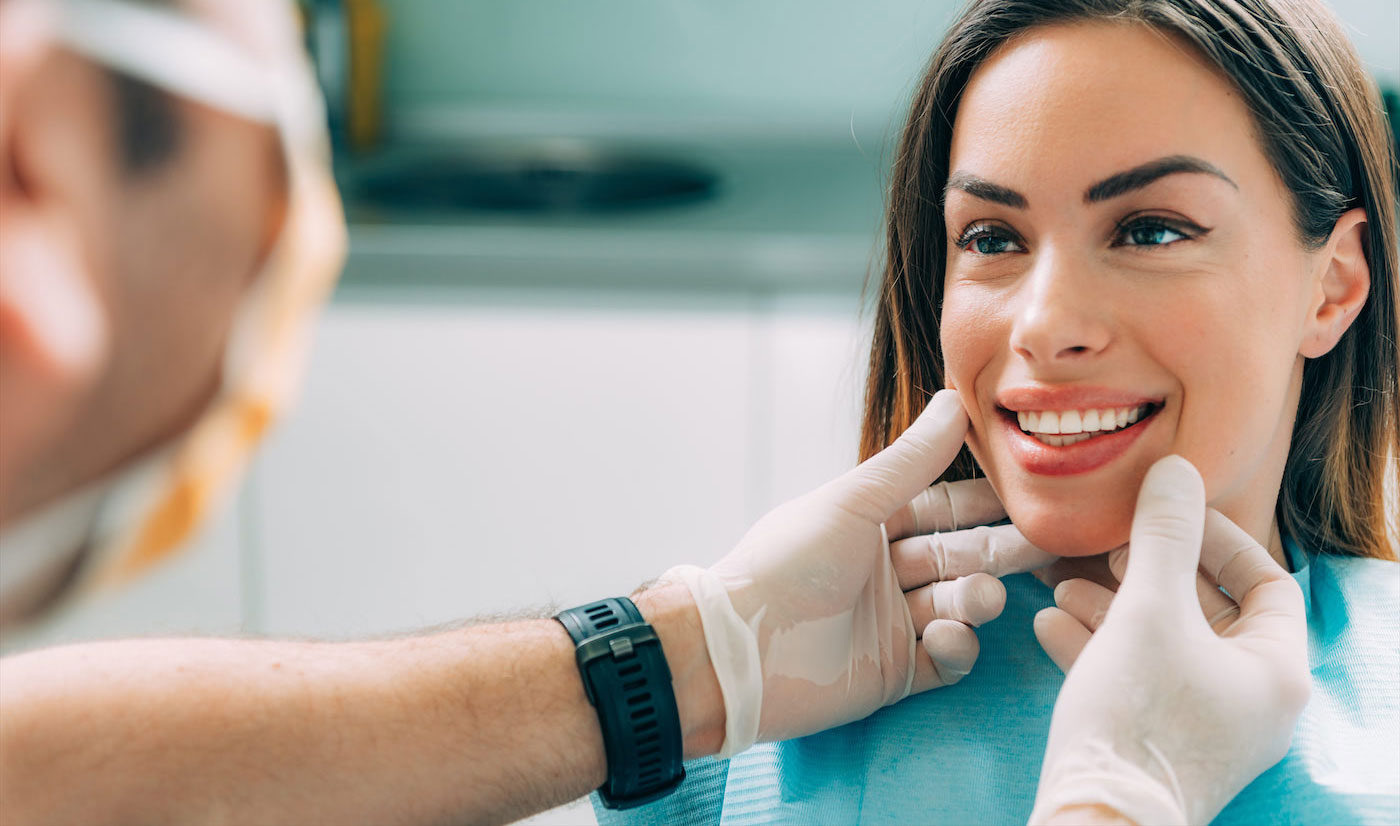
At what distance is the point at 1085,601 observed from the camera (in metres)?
1.01

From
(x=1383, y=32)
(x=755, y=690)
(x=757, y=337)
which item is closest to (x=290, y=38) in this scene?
(x=755, y=690)

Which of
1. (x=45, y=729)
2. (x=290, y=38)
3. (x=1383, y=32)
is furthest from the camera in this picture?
(x=1383, y=32)

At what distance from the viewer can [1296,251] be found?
101cm

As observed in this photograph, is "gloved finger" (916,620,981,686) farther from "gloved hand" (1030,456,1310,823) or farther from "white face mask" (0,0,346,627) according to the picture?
"white face mask" (0,0,346,627)

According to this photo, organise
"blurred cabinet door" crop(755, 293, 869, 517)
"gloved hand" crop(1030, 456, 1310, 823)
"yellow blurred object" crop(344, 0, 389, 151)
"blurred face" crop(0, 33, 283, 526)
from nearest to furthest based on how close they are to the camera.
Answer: "blurred face" crop(0, 33, 283, 526) → "gloved hand" crop(1030, 456, 1310, 823) → "blurred cabinet door" crop(755, 293, 869, 517) → "yellow blurred object" crop(344, 0, 389, 151)

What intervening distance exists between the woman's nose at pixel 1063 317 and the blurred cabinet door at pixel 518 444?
3.30 feet

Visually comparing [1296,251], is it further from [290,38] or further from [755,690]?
[290,38]

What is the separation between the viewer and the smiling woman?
964mm

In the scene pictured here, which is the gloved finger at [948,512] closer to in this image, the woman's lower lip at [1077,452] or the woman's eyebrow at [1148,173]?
the woman's lower lip at [1077,452]

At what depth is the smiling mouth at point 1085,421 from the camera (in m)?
1.00

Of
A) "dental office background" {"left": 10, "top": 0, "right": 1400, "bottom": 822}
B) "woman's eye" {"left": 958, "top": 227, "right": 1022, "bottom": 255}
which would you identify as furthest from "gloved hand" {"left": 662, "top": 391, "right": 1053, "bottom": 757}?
"dental office background" {"left": 10, "top": 0, "right": 1400, "bottom": 822}

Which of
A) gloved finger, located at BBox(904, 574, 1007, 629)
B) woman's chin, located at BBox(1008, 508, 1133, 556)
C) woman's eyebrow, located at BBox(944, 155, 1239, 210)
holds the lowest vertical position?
gloved finger, located at BBox(904, 574, 1007, 629)

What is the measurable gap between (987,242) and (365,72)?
182 cm

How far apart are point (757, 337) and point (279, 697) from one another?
1109 millimetres
